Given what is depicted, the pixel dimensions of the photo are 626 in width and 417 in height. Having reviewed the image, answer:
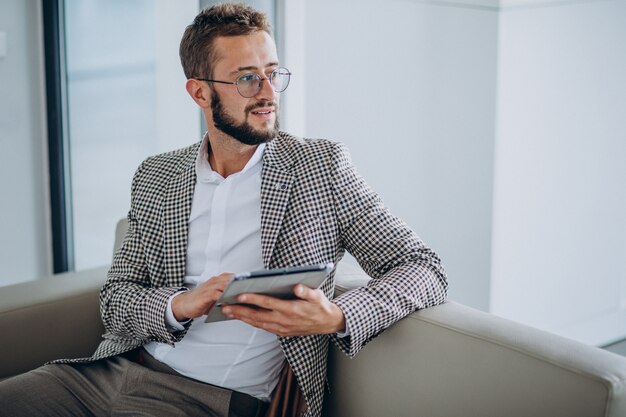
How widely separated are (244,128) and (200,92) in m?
0.19

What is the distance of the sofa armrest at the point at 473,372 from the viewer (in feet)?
4.09

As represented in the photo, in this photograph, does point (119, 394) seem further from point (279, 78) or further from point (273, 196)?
point (279, 78)

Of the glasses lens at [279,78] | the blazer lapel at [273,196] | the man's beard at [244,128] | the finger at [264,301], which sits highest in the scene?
the glasses lens at [279,78]

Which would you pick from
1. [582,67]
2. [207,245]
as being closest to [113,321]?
[207,245]

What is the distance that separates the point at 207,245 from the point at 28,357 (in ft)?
1.90

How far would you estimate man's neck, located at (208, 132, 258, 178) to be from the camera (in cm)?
179

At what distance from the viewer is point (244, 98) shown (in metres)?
1.74

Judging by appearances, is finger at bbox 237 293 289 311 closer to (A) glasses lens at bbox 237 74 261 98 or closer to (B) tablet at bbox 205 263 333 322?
(B) tablet at bbox 205 263 333 322

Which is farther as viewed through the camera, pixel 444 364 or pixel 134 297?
pixel 134 297

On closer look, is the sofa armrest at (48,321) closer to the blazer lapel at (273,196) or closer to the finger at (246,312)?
the blazer lapel at (273,196)

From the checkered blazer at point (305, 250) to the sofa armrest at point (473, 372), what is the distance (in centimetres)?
7

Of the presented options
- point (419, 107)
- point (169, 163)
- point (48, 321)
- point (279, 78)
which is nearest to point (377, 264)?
point (279, 78)

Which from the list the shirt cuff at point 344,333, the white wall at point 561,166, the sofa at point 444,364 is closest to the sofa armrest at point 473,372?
the sofa at point 444,364

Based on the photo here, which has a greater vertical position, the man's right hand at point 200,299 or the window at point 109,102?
the window at point 109,102
